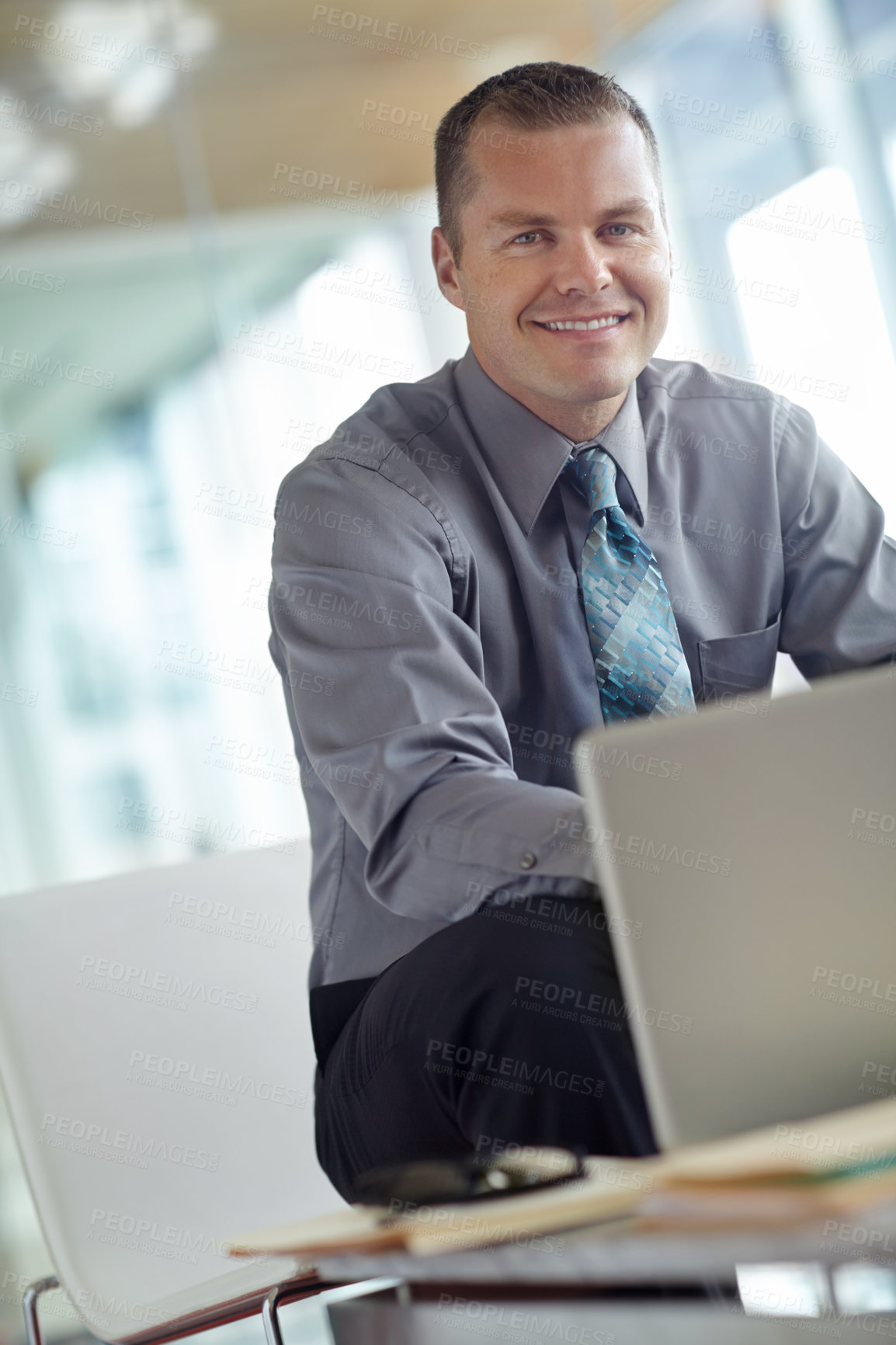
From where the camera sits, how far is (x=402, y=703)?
3.48 ft

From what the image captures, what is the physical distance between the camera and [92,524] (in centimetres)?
360

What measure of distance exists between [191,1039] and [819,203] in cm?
307

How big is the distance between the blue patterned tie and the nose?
191mm

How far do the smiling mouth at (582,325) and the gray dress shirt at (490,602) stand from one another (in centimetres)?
9

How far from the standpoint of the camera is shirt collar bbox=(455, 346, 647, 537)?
1318mm

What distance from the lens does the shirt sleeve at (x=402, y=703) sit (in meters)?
0.89
